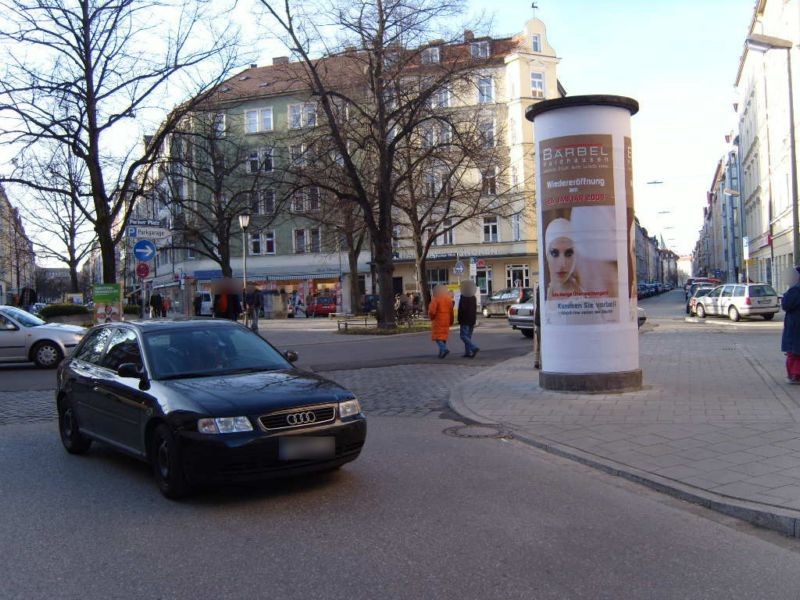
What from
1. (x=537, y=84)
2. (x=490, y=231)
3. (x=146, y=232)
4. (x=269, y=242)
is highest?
(x=537, y=84)

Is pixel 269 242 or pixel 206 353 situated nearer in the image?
pixel 206 353

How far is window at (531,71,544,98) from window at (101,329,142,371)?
48542 millimetres

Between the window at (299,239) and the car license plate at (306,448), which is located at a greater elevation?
the window at (299,239)

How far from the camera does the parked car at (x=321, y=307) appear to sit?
163ft

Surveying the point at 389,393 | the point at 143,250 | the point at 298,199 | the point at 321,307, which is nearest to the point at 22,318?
the point at 143,250

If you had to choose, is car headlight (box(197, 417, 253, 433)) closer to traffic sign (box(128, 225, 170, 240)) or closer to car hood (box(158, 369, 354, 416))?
car hood (box(158, 369, 354, 416))

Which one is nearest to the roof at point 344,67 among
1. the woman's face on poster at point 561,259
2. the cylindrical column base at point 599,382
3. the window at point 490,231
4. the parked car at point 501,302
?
the parked car at point 501,302

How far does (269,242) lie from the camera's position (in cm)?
5884

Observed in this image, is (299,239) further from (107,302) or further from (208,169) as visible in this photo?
(107,302)

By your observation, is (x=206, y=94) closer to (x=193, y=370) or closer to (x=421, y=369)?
(x=421, y=369)

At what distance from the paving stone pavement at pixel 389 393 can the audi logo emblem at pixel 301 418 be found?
4178 millimetres

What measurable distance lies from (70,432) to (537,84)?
4978 cm

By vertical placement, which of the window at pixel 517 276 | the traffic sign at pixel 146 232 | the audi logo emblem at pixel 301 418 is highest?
the traffic sign at pixel 146 232

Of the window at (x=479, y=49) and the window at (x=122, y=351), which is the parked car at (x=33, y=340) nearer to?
the window at (x=122, y=351)
